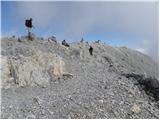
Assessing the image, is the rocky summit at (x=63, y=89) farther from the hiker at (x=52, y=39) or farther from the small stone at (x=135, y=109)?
the hiker at (x=52, y=39)

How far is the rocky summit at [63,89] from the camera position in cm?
1574

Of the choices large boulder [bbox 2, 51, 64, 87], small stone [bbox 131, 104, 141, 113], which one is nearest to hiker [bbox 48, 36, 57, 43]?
large boulder [bbox 2, 51, 64, 87]

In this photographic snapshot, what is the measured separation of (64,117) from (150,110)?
444 cm

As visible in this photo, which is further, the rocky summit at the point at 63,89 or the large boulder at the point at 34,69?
the large boulder at the point at 34,69

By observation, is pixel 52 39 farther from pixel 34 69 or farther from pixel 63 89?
pixel 63 89

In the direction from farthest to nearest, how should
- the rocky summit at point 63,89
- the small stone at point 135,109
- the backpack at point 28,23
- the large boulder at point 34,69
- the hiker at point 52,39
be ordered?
the hiker at point 52,39, the backpack at point 28,23, the large boulder at point 34,69, the small stone at point 135,109, the rocky summit at point 63,89

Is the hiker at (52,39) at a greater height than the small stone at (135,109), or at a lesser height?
greater

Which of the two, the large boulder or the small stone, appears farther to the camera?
the large boulder

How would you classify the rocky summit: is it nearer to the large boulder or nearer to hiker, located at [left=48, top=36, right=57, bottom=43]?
the large boulder

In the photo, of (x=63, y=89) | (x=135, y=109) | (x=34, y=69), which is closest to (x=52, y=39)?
(x=34, y=69)

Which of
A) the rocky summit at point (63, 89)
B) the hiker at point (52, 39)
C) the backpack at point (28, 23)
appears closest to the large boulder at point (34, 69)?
the rocky summit at point (63, 89)

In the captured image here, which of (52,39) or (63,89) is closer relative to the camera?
(63,89)

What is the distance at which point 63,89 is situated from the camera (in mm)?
18078

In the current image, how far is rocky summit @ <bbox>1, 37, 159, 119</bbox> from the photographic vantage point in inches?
620
